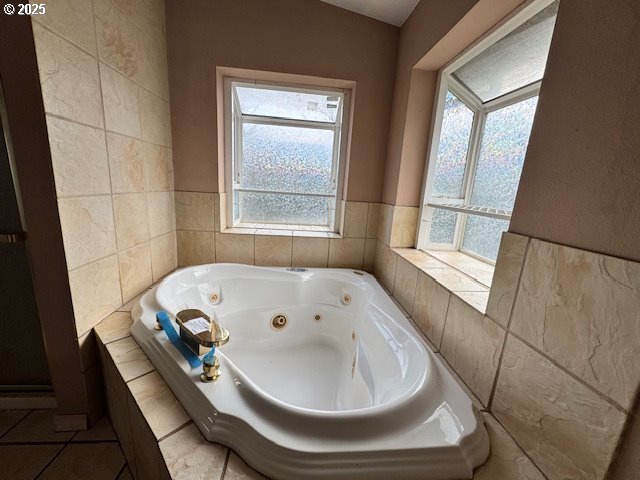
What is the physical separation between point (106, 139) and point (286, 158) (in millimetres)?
1037

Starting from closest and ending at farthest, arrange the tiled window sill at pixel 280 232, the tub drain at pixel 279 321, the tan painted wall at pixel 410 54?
the tan painted wall at pixel 410 54
the tub drain at pixel 279 321
the tiled window sill at pixel 280 232

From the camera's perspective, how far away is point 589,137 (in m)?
0.53

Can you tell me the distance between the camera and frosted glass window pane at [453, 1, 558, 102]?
95 centimetres

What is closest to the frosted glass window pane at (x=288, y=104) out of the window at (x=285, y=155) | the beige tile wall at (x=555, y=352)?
the window at (x=285, y=155)

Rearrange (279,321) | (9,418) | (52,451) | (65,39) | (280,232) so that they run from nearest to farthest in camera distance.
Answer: (65,39) < (52,451) < (9,418) < (279,321) < (280,232)

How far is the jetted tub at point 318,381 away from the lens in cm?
56

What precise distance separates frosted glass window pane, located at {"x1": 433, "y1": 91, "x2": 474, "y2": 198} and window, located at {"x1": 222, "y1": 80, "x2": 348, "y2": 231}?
25.3 inches

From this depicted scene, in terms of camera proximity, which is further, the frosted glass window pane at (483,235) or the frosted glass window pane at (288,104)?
the frosted glass window pane at (288,104)

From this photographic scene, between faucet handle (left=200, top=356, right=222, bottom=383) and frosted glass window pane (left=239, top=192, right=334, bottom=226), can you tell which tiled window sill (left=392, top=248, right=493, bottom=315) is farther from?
faucet handle (left=200, top=356, right=222, bottom=383)

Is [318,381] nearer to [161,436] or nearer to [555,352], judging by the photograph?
[161,436]

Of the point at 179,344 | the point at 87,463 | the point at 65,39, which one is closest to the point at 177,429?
the point at 179,344

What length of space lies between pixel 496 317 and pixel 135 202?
1.54 metres

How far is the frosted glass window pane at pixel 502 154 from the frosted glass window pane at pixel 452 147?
0.28 feet

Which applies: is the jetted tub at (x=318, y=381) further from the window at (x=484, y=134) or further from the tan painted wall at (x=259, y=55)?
the tan painted wall at (x=259, y=55)
